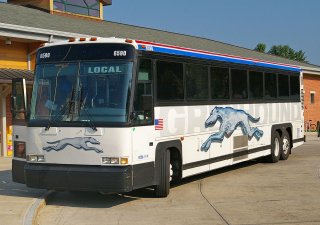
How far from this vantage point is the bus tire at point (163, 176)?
32.6 feet

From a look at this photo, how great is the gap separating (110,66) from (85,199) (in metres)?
2.83

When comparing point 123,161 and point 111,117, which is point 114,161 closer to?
point 123,161

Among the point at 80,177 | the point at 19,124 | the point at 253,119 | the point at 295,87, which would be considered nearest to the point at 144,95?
the point at 80,177

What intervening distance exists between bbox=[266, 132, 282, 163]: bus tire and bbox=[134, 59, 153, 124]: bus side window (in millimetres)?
7187

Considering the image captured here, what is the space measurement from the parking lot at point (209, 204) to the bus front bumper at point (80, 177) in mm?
432

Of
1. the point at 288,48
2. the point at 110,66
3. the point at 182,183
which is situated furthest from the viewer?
the point at 288,48

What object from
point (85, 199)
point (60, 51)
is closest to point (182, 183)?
point (85, 199)

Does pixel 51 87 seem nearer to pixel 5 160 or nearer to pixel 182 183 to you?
pixel 182 183

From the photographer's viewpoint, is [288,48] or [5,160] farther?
[288,48]

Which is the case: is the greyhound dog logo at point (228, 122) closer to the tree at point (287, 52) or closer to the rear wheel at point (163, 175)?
the rear wheel at point (163, 175)

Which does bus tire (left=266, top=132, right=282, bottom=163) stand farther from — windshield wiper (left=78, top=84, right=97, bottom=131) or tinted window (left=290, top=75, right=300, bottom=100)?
windshield wiper (left=78, top=84, right=97, bottom=131)

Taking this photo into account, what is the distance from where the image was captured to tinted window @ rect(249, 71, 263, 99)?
14453 mm

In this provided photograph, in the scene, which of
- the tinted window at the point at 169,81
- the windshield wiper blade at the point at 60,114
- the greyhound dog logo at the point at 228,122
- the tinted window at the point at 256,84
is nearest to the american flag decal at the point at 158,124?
the tinted window at the point at 169,81

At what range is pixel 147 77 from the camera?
9.69 meters
